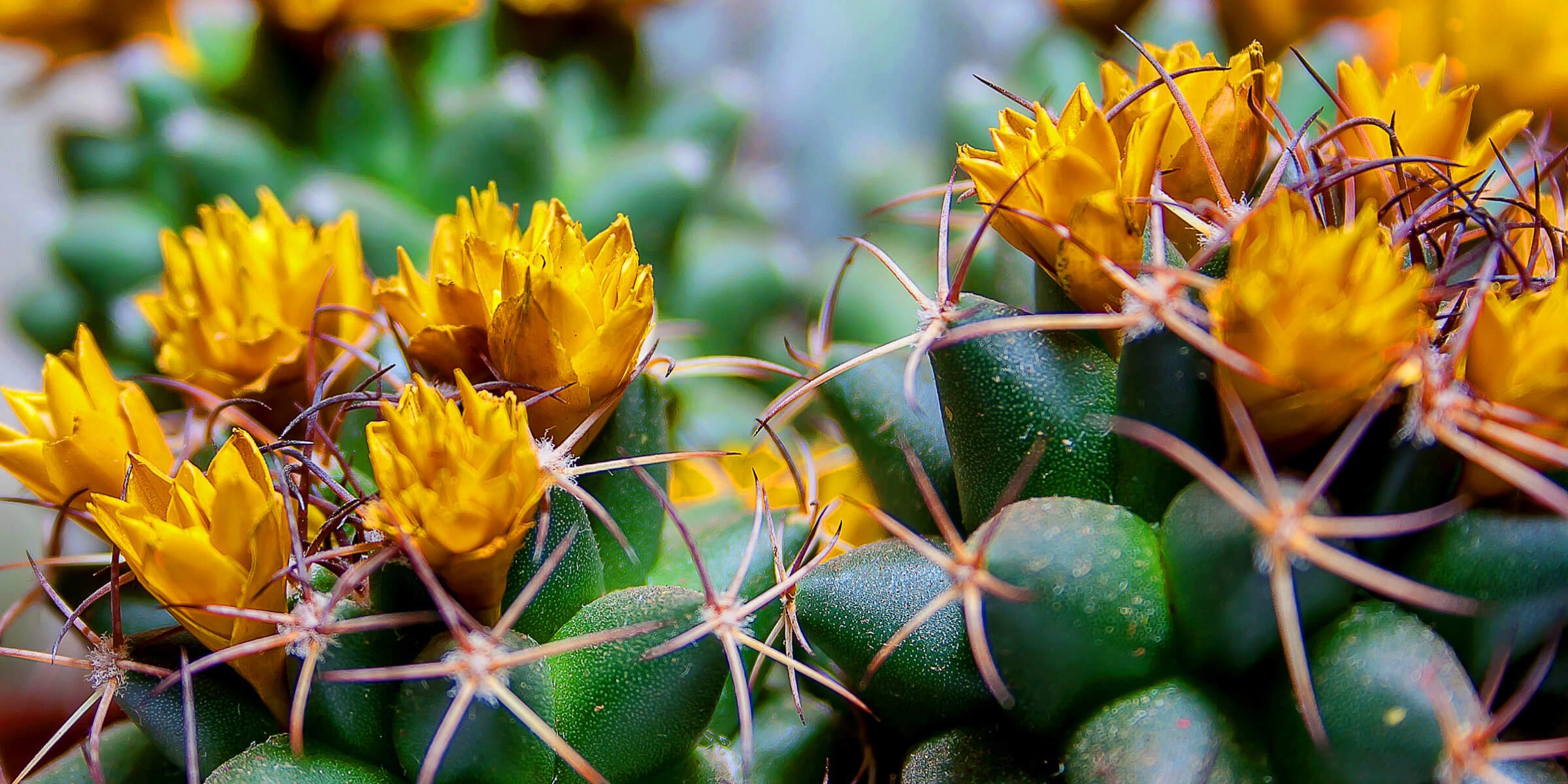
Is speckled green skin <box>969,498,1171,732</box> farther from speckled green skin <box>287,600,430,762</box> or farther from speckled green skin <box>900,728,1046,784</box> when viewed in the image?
speckled green skin <box>287,600,430,762</box>

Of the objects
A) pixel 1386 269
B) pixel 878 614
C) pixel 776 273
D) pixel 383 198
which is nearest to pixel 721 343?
pixel 776 273

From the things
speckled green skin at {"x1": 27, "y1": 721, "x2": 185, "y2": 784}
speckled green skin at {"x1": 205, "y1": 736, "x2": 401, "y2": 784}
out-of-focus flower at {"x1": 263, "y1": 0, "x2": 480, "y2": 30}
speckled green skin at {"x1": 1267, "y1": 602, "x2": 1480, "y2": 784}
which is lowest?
speckled green skin at {"x1": 27, "y1": 721, "x2": 185, "y2": 784}

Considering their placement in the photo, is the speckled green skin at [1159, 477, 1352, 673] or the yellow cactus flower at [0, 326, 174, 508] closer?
the speckled green skin at [1159, 477, 1352, 673]

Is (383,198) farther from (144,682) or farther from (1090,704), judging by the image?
(1090,704)

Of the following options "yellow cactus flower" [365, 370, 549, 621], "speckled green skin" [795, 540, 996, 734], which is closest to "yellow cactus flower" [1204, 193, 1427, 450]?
"speckled green skin" [795, 540, 996, 734]

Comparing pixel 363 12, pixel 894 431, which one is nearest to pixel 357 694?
pixel 894 431

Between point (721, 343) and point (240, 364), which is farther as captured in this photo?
point (721, 343)

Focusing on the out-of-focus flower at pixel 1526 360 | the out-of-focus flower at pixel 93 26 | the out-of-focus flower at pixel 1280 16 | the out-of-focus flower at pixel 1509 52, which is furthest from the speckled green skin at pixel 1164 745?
the out-of-focus flower at pixel 93 26

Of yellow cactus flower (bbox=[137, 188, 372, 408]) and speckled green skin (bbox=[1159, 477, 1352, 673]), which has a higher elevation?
yellow cactus flower (bbox=[137, 188, 372, 408])

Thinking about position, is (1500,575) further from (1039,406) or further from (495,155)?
(495,155)
